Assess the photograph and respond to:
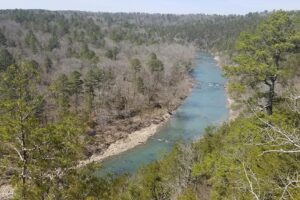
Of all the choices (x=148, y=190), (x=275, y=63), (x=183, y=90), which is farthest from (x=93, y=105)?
(x=275, y=63)

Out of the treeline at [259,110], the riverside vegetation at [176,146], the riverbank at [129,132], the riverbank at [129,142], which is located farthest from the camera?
the riverbank at [129,132]

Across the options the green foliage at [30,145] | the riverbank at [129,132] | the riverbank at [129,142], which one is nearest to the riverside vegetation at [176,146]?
the green foliage at [30,145]

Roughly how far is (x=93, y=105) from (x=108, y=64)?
1624 centimetres

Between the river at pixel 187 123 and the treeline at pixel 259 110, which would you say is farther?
the river at pixel 187 123

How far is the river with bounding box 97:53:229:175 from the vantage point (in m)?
38.1

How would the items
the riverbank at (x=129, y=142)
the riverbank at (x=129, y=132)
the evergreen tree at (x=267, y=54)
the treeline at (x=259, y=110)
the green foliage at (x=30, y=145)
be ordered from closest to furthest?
the green foliage at (x=30, y=145), the treeline at (x=259, y=110), the evergreen tree at (x=267, y=54), the riverbank at (x=129, y=142), the riverbank at (x=129, y=132)

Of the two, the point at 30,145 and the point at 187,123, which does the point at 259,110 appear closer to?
the point at 30,145

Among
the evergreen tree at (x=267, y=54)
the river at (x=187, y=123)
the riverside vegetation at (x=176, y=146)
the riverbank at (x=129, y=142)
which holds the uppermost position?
the evergreen tree at (x=267, y=54)

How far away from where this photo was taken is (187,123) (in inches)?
1964

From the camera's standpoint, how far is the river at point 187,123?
38.1m

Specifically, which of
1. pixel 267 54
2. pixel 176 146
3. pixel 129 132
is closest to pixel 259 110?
pixel 267 54

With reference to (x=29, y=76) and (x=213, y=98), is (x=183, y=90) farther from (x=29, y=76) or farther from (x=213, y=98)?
(x=29, y=76)

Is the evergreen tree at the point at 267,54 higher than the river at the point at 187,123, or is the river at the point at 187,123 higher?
the evergreen tree at the point at 267,54

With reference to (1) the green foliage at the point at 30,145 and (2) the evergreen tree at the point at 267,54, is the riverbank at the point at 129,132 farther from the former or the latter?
(1) the green foliage at the point at 30,145
